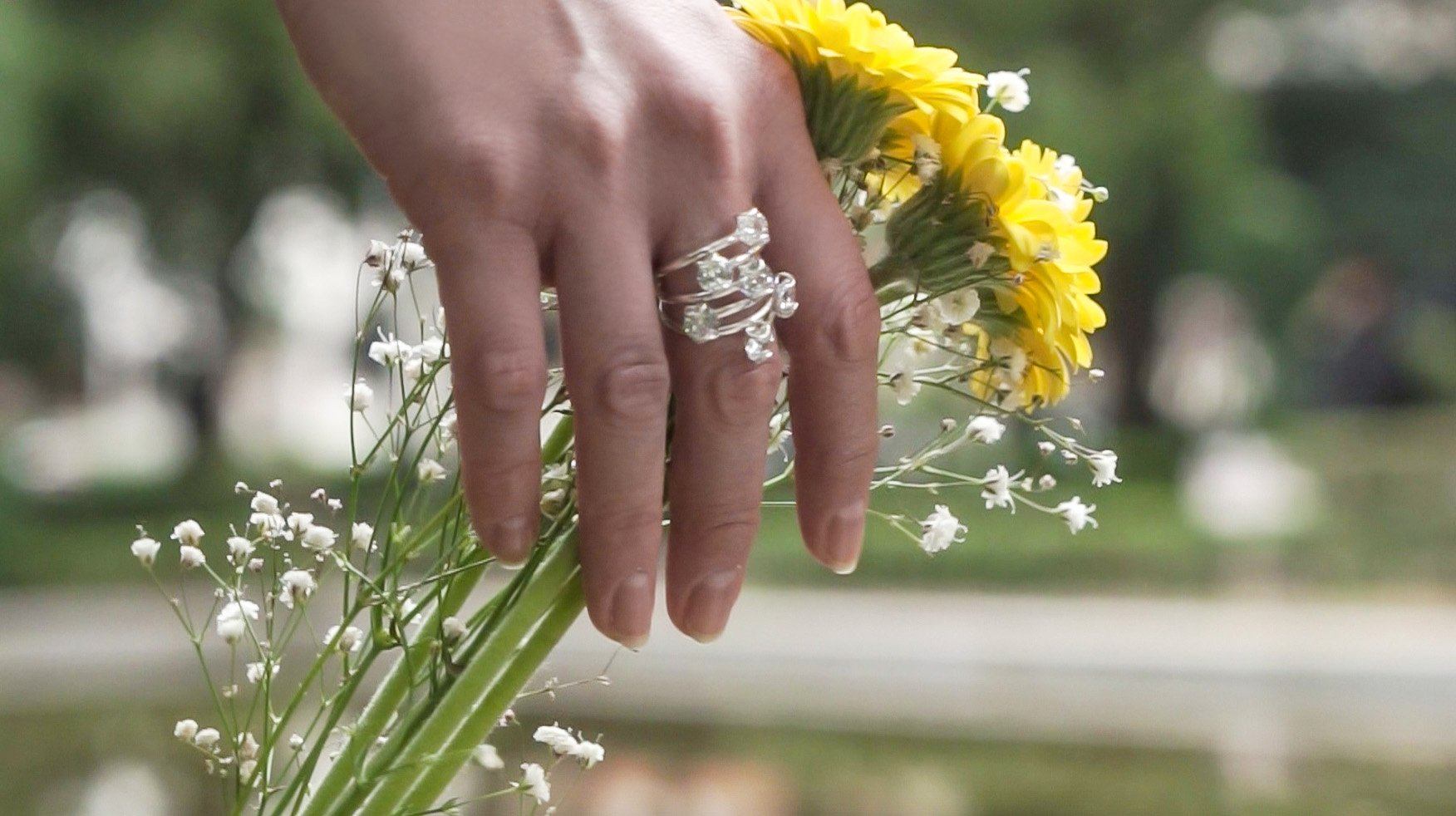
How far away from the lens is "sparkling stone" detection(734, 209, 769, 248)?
0.51 m

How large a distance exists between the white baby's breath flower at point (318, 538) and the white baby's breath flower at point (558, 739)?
0.35ft

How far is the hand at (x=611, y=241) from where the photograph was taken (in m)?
0.49

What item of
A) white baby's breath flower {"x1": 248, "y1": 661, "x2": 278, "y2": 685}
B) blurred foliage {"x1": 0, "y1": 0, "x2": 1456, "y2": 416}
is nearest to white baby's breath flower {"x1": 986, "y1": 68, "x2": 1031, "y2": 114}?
white baby's breath flower {"x1": 248, "y1": 661, "x2": 278, "y2": 685}

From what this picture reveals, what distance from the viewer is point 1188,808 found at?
4.34 m

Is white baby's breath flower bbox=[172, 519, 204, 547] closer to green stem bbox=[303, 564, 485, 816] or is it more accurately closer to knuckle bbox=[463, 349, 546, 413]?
green stem bbox=[303, 564, 485, 816]

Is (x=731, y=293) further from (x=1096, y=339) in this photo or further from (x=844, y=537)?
(x=1096, y=339)

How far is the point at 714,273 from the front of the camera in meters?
0.51

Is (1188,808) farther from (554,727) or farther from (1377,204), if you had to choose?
(1377,204)

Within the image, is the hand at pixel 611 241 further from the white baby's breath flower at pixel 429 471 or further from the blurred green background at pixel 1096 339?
the blurred green background at pixel 1096 339

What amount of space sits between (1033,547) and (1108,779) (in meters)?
3.33

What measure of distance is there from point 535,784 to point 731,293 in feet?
0.65

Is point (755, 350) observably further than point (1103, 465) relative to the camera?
No

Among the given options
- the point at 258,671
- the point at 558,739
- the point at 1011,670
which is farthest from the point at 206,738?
the point at 1011,670

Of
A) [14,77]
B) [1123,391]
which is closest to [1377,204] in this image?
[1123,391]
